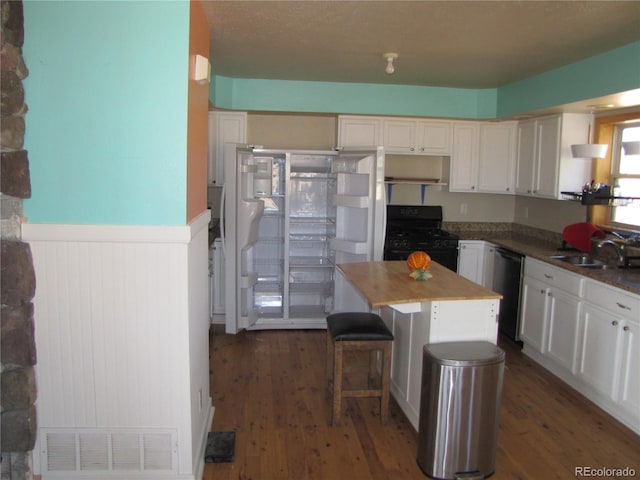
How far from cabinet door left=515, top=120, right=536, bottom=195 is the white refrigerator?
4.93ft

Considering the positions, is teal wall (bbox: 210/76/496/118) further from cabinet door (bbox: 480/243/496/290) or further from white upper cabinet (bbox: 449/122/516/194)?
cabinet door (bbox: 480/243/496/290)

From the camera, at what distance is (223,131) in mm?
5137

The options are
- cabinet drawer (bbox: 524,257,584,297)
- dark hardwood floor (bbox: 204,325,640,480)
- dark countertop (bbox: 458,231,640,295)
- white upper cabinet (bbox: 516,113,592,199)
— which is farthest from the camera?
white upper cabinet (bbox: 516,113,592,199)

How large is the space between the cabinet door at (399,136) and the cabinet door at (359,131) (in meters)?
0.08

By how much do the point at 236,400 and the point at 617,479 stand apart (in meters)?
2.26

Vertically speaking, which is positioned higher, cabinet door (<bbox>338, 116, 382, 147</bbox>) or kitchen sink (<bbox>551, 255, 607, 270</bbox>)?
cabinet door (<bbox>338, 116, 382, 147</bbox>)

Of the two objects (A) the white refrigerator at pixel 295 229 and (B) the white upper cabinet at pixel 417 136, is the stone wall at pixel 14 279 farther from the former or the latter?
(B) the white upper cabinet at pixel 417 136

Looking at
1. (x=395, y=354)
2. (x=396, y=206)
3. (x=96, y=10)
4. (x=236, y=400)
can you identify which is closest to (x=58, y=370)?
(x=236, y=400)

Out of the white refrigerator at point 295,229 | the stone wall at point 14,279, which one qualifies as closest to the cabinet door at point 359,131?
the white refrigerator at point 295,229

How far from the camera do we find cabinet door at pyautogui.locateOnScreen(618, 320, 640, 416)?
10.3 ft

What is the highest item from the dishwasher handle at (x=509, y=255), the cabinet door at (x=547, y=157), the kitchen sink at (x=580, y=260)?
the cabinet door at (x=547, y=157)

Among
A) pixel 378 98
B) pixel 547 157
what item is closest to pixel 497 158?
pixel 547 157

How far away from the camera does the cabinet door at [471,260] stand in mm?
5336

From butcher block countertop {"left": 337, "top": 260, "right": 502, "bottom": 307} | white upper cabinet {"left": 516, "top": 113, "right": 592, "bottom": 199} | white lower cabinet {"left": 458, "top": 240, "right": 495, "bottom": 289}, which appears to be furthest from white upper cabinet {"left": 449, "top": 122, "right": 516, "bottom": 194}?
butcher block countertop {"left": 337, "top": 260, "right": 502, "bottom": 307}
